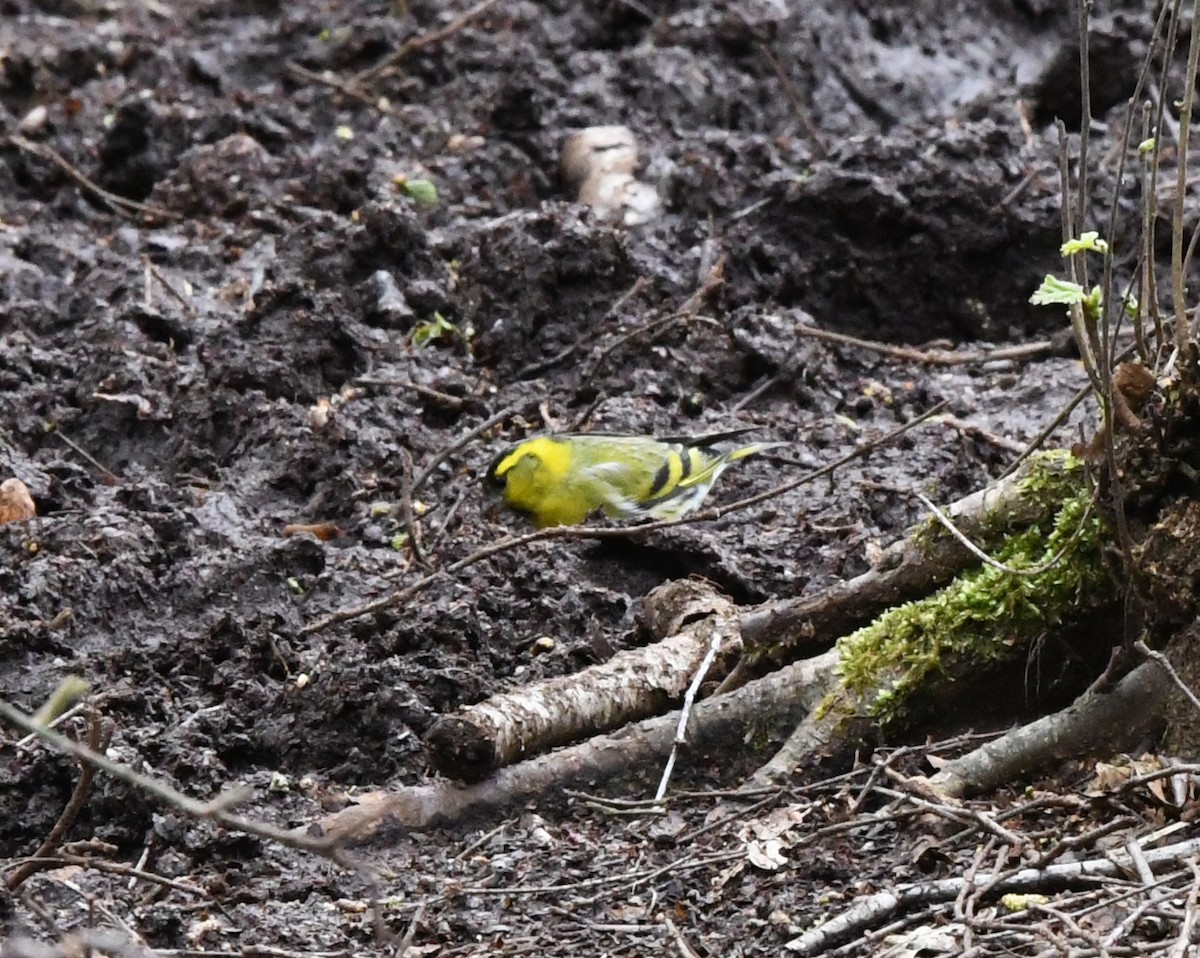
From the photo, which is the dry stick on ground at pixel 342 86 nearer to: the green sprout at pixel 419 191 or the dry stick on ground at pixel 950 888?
the green sprout at pixel 419 191

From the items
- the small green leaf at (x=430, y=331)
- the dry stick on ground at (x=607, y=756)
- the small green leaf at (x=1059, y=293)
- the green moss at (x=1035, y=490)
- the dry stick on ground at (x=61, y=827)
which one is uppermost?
the small green leaf at (x=1059, y=293)

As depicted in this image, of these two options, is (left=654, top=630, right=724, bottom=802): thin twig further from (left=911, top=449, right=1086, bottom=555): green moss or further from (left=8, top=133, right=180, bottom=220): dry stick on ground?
(left=8, top=133, right=180, bottom=220): dry stick on ground

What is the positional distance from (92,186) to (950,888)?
664cm

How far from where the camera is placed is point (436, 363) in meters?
7.45

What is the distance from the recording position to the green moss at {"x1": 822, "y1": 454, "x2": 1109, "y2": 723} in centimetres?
435

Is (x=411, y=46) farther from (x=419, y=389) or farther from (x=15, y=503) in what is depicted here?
(x=15, y=503)

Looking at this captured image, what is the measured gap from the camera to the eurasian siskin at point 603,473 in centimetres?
657

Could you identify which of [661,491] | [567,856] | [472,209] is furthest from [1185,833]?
[472,209]

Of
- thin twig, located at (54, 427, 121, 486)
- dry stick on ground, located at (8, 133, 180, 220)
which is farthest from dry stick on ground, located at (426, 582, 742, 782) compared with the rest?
dry stick on ground, located at (8, 133, 180, 220)

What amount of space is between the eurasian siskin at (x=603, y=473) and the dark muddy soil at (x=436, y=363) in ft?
0.52

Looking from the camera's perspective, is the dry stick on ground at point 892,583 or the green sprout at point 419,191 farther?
the green sprout at point 419,191

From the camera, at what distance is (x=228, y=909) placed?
4.15 metres

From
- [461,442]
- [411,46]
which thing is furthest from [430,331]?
[411,46]

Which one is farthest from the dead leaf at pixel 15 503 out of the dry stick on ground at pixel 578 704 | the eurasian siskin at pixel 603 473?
the dry stick on ground at pixel 578 704
